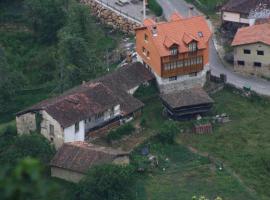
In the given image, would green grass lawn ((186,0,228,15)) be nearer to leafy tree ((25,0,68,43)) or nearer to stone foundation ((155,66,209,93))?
leafy tree ((25,0,68,43))

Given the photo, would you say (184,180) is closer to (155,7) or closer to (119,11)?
(119,11)

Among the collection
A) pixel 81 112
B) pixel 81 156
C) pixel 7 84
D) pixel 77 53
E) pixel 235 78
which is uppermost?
pixel 77 53

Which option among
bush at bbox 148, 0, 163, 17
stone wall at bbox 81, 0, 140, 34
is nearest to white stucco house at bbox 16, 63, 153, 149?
stone wall at bbox 81, 0, 140, 34

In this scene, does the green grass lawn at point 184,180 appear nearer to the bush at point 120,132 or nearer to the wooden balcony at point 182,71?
the bush at point 120,132

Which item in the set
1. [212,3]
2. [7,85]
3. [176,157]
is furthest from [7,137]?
[212,3]

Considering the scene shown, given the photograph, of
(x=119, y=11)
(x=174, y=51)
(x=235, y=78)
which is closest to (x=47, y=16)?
(x=119, y=11)

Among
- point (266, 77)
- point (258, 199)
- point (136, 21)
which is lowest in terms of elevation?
point (258, 199)

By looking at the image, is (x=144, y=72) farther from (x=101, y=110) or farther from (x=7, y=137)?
(x=7, y=137)
